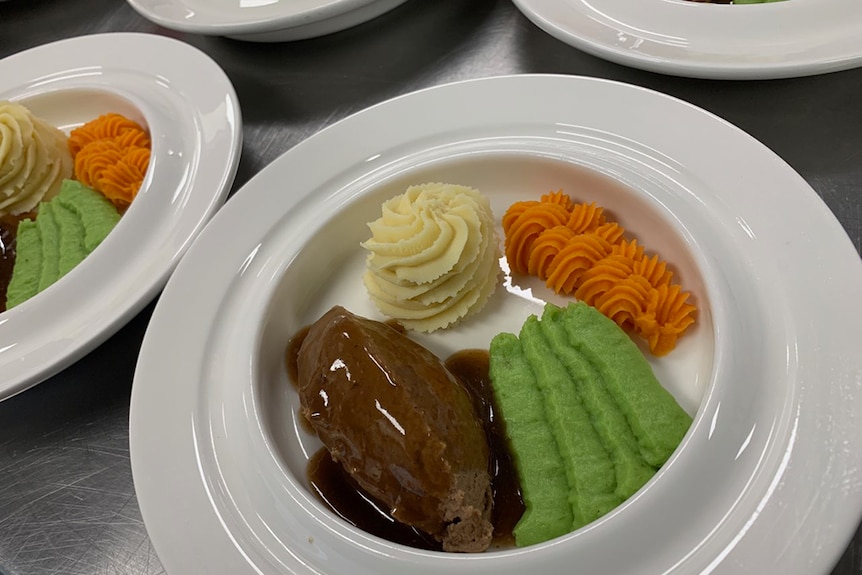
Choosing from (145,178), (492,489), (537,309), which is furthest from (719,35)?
(145,178)

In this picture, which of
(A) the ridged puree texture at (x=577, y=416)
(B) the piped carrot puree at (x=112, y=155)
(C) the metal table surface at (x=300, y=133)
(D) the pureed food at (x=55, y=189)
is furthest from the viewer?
(B) the piped carrot puree at (x=112, y=155)

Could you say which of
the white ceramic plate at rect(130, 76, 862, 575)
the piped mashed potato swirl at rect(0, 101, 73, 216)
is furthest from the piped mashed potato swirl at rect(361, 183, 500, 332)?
the piped mashed potato swirl at rect(0, 101, 73, 216)

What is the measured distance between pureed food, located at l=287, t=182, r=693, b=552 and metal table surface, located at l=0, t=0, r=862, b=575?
1.37 ft

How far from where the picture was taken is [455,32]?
7.13ft

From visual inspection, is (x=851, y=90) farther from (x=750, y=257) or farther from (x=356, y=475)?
(x=356, y=475)

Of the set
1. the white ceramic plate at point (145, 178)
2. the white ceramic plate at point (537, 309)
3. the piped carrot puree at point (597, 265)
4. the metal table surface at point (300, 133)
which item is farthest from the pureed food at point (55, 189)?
the piped carrot puree at point (597, 265)

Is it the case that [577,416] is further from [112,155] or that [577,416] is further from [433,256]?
[112,155]

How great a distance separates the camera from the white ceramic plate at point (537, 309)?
0.95m

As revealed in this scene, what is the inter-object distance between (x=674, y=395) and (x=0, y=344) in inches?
59.0

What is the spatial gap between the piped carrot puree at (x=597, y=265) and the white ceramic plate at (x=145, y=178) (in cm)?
76

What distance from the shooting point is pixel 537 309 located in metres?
1.51

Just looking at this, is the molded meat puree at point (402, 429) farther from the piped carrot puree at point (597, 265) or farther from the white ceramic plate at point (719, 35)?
the white ceramic plate at point (719, 35)

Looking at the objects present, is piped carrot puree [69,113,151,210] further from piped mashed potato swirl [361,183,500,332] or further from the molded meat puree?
the molded meat puree

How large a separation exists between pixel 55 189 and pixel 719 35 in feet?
6.28
